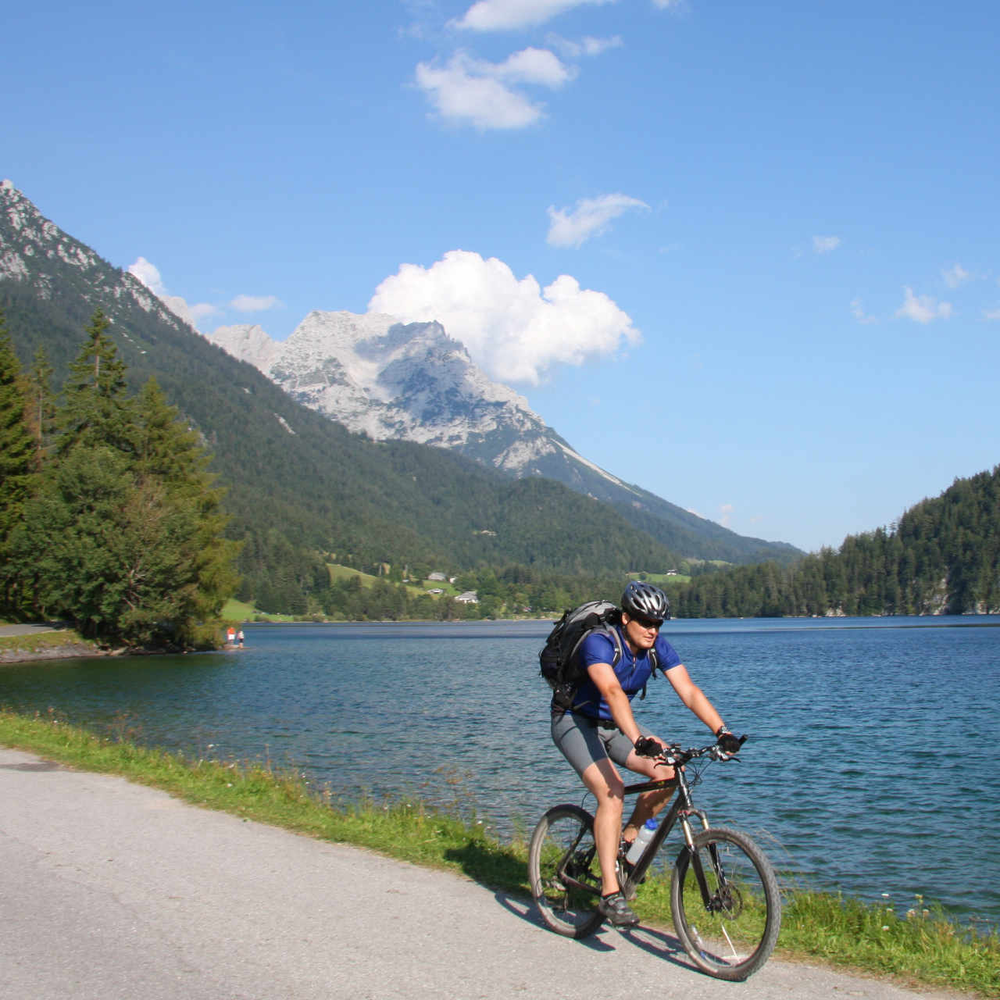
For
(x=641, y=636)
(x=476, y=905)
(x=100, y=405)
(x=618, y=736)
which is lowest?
(x=476, y=905)

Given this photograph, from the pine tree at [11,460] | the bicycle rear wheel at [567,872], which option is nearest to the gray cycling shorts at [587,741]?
the bicycle rear wheel at [567,872]

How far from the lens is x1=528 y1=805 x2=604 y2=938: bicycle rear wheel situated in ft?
24.6

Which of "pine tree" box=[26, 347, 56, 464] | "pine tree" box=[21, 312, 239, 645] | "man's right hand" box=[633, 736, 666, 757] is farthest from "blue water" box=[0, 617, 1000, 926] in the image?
"pine tree" box=[26, 347, 56, 464]

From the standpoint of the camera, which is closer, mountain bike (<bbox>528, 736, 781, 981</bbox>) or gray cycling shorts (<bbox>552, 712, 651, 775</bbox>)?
mountain bike (<bbox>528, 736, 781, 981</bbox>)

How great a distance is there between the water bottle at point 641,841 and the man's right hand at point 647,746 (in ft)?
2.52

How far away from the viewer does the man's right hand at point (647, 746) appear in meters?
6.76

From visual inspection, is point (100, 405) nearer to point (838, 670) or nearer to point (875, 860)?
point (838, 670)

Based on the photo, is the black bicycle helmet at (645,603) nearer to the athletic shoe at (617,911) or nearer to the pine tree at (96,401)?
the athletic shoe at (617,911)

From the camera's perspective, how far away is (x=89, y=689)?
42719 mm

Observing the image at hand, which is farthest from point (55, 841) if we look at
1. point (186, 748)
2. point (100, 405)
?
point (100, 405)

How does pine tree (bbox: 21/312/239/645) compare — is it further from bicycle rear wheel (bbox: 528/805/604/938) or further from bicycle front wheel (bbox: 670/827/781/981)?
bicycle front wheel (bbox: 670/827/781/981)

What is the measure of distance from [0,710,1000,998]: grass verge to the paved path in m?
0.40

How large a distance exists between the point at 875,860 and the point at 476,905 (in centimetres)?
1040

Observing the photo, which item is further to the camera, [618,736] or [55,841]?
[55,841]
